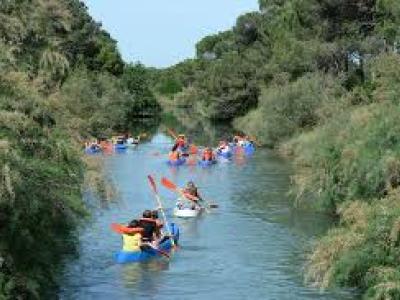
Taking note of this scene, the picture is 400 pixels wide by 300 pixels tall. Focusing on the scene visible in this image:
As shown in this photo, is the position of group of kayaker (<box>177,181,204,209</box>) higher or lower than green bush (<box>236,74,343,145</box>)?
lower

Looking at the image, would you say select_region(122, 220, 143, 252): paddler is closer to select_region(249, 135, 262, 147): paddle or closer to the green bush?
the green bush

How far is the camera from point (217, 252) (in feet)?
81.4

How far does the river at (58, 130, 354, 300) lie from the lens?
2053 centimetres

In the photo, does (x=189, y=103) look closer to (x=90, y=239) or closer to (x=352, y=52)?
(x=352, y=52)

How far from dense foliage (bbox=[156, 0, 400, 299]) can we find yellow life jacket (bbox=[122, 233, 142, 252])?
516cm

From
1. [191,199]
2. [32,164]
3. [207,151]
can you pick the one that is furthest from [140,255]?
[207,151]

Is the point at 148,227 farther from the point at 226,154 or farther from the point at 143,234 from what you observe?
the point at 226,154

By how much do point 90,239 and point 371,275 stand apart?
37.6ft

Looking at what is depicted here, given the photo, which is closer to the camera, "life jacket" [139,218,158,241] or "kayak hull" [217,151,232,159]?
"life jacket" [139,218,158,241]

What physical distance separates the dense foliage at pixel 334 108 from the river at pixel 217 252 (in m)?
1.49

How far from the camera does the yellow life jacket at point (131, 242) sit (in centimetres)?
2311

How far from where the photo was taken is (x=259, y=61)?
73.5 m

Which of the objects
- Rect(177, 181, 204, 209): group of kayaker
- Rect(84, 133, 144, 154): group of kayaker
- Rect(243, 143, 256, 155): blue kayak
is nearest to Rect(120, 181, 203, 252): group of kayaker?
Rect(177, 181, 204, 209): group of kayaker

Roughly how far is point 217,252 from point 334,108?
19.9 metres
